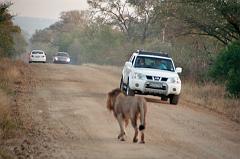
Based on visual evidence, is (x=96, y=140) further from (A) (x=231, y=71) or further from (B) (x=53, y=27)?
(B) (x=53, y=27)

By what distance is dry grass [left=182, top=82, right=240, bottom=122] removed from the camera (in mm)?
19297

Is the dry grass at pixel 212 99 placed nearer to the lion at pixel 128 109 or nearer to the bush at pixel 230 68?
the bush at pixel 230 68

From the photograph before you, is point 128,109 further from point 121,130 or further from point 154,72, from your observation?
point 154,72

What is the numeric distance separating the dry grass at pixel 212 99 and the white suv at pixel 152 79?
4.86ft

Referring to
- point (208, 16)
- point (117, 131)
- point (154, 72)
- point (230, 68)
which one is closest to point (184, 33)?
point (208, 16)

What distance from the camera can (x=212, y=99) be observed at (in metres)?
22.4

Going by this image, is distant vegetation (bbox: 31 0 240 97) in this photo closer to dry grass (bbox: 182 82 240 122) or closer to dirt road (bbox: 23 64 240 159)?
dry grass (bbox: 182 82 240 122)

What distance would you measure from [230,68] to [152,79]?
198 inches

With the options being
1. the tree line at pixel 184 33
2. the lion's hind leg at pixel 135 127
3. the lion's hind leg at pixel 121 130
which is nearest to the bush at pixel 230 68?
the tree line at pixel 184 33

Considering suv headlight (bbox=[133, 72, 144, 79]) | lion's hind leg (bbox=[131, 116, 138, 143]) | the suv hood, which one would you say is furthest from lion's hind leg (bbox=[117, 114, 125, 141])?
the suv hood

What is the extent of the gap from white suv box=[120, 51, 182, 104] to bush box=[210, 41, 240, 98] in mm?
3092

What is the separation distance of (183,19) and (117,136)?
19.5 meters

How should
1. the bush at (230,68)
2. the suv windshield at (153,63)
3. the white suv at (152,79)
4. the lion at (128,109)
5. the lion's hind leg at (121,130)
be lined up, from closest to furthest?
the lion at (128,109), the lion's hind leg at (121,130), the white suv at (152,79), the suv windshield at (153,63), the bush at (230,68)

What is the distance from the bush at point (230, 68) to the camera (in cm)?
2298
